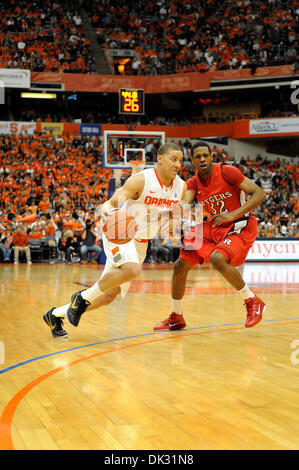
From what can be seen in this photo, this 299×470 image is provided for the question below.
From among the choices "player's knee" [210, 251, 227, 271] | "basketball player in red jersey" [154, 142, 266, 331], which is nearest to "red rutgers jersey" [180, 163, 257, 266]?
"basketball player in red jersey" [154, 142, 266, 331]

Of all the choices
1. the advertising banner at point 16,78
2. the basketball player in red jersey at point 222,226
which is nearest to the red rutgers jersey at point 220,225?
A: the basketball player in red jersey at point 222,226

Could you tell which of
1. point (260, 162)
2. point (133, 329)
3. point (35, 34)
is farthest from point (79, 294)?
point (35, 34)

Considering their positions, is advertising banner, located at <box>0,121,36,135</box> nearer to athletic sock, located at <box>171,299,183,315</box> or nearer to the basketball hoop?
the basketball hoop

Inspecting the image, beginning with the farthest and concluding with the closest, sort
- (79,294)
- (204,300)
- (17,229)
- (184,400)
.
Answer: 1. (17,229)
2. (204,300)
3. (79,294)
4. (184,400)

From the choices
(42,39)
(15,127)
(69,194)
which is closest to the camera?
(69,194)

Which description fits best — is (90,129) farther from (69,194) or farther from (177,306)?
(177,306)

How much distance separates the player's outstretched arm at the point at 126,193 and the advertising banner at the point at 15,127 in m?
25.5

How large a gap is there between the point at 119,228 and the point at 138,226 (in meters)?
0.29

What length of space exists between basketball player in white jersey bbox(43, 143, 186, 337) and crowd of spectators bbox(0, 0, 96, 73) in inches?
Answer: 1094

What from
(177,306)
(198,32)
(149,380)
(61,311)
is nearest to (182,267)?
(177,306)

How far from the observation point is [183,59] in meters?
34.2

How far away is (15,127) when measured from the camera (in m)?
29.8

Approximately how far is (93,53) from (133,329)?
31468mm
